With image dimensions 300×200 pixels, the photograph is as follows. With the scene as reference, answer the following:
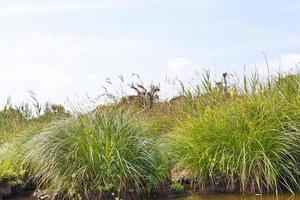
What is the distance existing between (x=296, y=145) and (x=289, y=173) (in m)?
0.41

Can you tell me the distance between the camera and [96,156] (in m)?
7.02

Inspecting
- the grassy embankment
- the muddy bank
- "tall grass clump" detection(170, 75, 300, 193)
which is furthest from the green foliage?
the muddy bank

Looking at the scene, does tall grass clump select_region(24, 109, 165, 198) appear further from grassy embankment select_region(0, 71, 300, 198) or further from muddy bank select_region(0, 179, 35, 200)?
muddy bank select_region(0, 179, 35, 200)

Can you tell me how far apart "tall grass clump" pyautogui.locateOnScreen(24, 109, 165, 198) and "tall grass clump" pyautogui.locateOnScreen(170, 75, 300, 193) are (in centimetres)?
62

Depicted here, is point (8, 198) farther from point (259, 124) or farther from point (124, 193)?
point (259, 124)

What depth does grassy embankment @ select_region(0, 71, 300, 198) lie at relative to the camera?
23.1ft

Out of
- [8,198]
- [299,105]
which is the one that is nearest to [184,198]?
[299,105]

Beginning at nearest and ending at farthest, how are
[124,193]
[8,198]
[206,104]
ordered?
[124,193] → [8,198] → [206,104]

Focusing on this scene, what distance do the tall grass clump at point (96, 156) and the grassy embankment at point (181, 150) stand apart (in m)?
0.01

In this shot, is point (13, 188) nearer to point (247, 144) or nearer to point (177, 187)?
point (177, 187)

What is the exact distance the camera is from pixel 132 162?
7.17 m

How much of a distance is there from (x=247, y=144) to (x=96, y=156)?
2025 millimetres

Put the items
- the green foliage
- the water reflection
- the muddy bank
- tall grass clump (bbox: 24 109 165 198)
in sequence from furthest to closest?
1. the muddy bank
2. the green foliage
3. tall grass clump (bbox: 24 109 165 198)
4. the water reflection

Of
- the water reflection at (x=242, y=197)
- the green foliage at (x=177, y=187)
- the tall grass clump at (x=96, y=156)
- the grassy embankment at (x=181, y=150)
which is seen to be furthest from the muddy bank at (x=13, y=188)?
the water reflection at (x=242, y=197)
